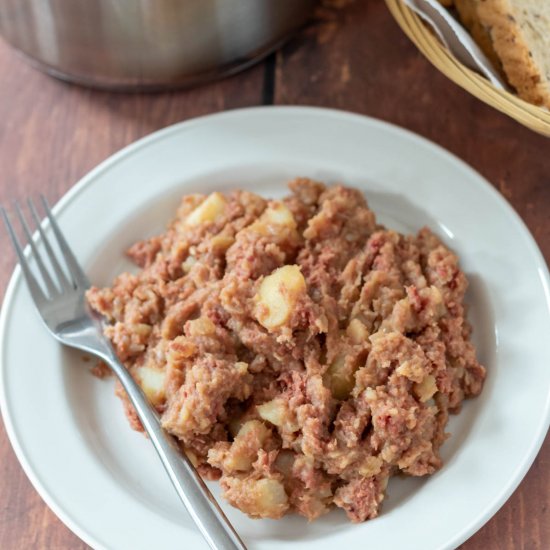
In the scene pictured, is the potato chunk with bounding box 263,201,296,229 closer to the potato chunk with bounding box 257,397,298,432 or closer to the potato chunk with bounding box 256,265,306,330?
the potato chunk with bounding box 256,265,306,330

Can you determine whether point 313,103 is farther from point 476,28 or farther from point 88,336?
point 88,336

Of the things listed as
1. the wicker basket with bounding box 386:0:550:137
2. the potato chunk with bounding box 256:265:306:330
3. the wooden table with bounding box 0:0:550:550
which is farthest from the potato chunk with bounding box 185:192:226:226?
the wicker basket with bounding box 386:0:550:137

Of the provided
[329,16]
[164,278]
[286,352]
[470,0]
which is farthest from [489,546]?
[329,16]

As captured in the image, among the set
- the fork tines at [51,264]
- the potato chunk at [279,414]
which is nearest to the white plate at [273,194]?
the fork tines at [51,264]

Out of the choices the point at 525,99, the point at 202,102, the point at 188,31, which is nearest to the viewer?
the point at 525,99

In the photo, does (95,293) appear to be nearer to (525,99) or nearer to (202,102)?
(202,102)

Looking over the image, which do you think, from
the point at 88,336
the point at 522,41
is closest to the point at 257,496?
the point at 88,336
